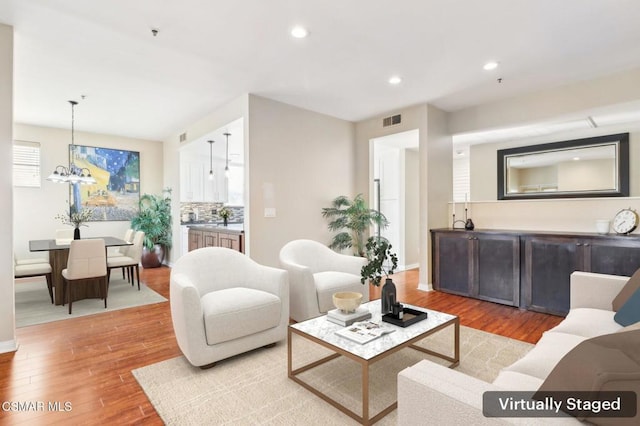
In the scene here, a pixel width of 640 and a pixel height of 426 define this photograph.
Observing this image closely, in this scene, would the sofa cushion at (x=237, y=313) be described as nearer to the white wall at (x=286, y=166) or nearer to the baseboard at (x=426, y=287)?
the white wall at (x=286, y=166)

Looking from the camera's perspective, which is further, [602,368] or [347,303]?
[347,303]

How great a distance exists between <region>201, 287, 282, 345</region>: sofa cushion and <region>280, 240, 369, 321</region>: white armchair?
1.56 feet

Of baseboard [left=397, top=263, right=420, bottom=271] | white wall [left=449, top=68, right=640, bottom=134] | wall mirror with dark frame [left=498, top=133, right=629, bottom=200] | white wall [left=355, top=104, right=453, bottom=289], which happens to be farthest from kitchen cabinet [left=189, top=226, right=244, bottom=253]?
wall mirror with dark frame [left=498, top=133, right=629, bottom=200]

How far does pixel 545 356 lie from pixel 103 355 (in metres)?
3.26

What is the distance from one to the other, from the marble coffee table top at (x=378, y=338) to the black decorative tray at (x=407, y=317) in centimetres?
2

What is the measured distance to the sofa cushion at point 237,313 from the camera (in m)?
2.47

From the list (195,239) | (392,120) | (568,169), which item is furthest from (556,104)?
(195,239)

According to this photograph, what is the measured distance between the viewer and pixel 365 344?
198cm

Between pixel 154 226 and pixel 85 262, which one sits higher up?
pixel 154 226

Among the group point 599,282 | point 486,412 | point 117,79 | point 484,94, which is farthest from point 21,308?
point 484,94

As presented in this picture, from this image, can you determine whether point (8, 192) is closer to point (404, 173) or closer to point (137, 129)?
point (137, 129)

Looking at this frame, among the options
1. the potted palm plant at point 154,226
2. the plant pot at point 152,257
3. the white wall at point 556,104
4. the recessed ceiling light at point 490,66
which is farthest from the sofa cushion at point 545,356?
the plant pot at point 152,257

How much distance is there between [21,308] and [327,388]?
422cm

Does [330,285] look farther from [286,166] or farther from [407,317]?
[286,166]
